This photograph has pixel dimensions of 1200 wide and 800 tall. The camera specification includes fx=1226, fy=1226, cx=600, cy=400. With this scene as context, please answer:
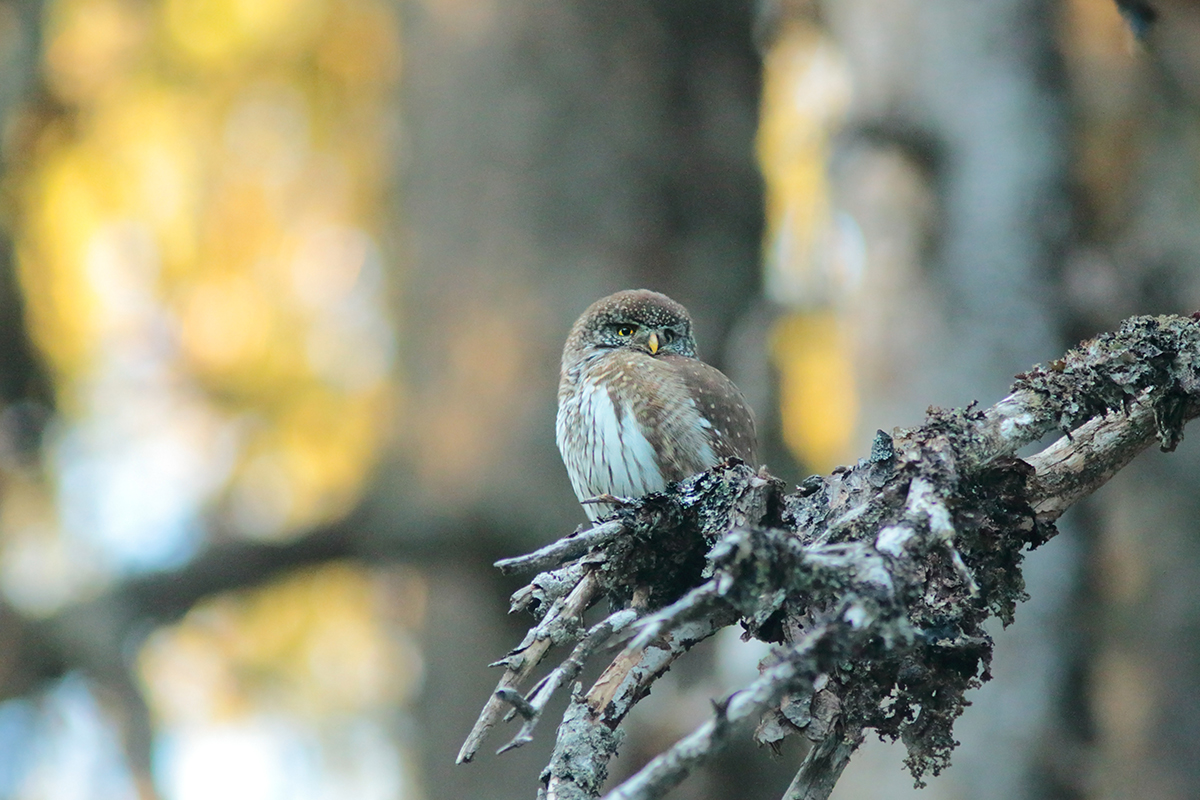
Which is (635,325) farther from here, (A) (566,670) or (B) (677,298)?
(A) (566,670)

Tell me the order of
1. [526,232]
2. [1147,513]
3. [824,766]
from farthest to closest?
1. [526,232]
2. [1147,513]
3. [824,766]

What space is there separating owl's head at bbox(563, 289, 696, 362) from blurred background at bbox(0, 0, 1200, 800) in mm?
1020

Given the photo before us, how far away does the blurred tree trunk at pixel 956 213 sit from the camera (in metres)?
5.82

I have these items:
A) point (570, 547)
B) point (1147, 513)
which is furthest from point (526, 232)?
point (570, 547)

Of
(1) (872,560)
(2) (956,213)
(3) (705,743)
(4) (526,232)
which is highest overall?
(4) (526,232)

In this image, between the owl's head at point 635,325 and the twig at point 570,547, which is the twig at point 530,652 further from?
the owl's head at point 635,325

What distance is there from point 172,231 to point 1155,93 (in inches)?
247

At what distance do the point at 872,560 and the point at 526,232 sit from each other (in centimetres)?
483

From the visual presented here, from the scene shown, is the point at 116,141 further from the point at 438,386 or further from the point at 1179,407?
the point at 1179,407

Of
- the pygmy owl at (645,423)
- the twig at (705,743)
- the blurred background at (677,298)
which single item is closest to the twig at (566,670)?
the twig at (705,743)

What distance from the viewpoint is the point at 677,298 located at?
20.2 ft

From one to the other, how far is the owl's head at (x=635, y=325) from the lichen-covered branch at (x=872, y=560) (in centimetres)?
254

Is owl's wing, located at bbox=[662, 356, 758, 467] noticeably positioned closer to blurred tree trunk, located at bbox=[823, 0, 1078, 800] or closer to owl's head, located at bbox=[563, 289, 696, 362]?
owl's head, located at bbox=[563, 289, 696, 362]

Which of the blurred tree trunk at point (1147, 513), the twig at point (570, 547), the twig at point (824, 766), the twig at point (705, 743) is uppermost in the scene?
the blurred tree trunk at point (1147, 513)
